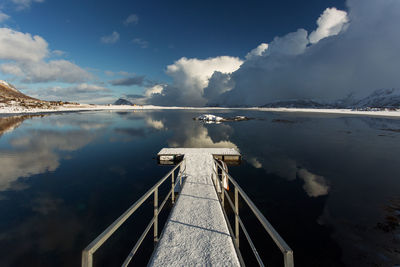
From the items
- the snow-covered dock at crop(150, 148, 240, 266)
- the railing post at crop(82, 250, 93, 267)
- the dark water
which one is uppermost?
the railing post at crop(82, 250, 93, 267)

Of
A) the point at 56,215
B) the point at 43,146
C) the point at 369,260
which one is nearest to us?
the point at 369,260

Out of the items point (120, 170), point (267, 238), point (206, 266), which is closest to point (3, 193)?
point (120, 170)

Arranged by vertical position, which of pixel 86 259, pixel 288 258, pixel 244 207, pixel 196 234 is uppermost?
pixel 288 258

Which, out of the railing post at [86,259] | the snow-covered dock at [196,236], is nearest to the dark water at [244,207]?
the snow-covered dock at [196,236]

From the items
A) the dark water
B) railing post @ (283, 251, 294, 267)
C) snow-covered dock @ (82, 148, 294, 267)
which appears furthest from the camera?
the dark water

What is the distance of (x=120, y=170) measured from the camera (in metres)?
17.3

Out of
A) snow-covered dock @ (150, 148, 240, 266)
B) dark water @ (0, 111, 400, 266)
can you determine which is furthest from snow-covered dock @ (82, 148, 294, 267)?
dark water @ (0, 111, 400, 266)

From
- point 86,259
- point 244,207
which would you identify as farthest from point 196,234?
point 244,207

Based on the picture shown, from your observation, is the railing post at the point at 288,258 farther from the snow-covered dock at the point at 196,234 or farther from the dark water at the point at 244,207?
the dark water at the point at 244,207

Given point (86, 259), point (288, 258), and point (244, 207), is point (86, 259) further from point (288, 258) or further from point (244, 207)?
point (244, 207)

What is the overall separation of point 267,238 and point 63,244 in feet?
30.7

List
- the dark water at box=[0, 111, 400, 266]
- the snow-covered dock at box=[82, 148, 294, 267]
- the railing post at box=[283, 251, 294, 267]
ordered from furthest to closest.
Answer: the dark water at box=[0, 111, 400, 266]
the snow-covered dock at box=[82, 148, 294, 267]
the railing post at box=[283, 251, 294, 267]

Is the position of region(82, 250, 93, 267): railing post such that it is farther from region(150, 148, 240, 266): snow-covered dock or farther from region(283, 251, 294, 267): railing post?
region(283, 251, 294, 267): railing post

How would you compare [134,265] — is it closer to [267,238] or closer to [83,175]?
[267,238]
